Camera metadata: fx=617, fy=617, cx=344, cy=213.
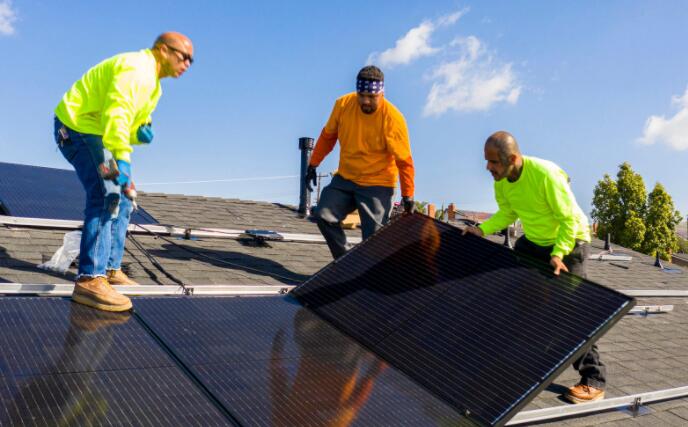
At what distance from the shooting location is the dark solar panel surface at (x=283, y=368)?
261cm

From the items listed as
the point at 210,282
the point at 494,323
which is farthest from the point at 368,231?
the point at 494,323

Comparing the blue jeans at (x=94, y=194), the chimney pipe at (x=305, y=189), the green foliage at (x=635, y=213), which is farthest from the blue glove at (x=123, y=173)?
the green foliage at (x=635, y=213)

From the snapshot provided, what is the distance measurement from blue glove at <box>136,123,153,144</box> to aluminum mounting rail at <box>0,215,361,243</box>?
8.32 feet

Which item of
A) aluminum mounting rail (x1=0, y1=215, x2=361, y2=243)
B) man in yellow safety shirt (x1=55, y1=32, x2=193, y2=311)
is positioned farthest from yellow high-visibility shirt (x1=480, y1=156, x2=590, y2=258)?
aluminum mounting rail (x1=0, y1=215, x2=361, y2=243)

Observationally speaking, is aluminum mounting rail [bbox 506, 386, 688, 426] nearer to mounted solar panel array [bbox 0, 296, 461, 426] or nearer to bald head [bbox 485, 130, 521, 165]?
mounted solar panel array [bbox 0, 296, 461, 426]

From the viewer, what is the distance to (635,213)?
35594mm

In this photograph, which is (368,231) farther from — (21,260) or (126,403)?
(126,403)

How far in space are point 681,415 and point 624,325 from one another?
2.79 meters

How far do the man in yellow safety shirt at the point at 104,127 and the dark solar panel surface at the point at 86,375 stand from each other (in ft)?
1.07

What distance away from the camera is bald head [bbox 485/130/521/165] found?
3.98 metres

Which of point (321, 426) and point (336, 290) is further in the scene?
point (336, 290)

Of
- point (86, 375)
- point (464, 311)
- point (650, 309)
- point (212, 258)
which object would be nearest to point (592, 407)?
point (464, 311)

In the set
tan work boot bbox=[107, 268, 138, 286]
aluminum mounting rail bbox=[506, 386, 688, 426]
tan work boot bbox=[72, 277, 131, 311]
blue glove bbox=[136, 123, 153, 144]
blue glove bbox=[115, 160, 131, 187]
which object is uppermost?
blue glove bbox=[136, 123, 153, 144]

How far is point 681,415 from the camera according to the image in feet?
12.0
